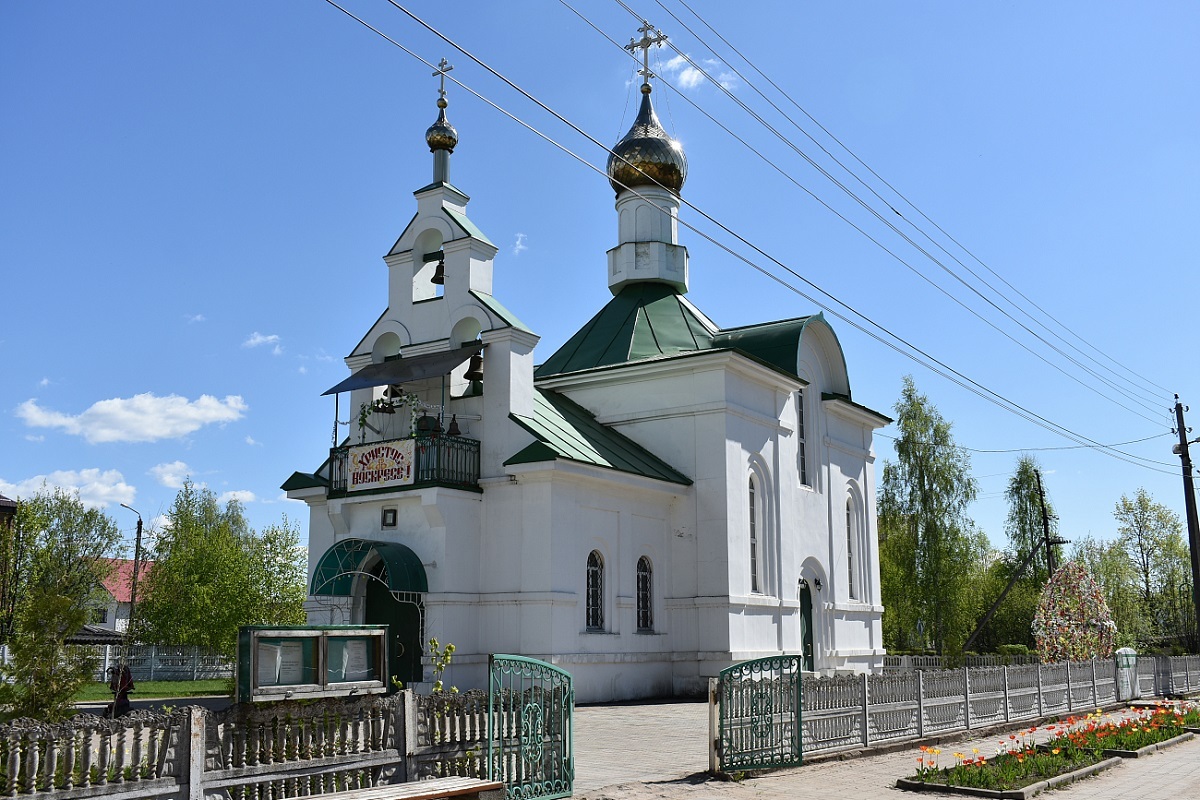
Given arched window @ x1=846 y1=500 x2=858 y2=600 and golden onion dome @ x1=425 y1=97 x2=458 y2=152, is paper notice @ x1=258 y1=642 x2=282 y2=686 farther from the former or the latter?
arched window @ x1=846 y1=500 x2=858 y2=600

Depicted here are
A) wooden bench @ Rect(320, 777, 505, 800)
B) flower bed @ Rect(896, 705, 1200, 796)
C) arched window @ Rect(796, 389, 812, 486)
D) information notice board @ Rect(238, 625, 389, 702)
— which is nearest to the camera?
wooden bench @ Rect(320, 777, 505, 800)

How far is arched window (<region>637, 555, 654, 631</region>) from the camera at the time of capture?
21.2m

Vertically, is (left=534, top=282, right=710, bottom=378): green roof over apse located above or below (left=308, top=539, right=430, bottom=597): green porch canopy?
above

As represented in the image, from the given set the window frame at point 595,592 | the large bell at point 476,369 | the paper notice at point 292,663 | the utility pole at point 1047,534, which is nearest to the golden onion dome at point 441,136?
the large bell at point 476,369

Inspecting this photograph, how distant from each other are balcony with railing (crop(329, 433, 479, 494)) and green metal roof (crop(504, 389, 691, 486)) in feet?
3.51

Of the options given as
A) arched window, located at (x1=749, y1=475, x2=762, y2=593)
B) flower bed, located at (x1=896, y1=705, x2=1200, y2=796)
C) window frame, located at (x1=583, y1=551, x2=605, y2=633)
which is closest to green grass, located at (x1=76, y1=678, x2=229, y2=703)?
window frame, located at (x1=583, y1=551, x2=605, y2=633)

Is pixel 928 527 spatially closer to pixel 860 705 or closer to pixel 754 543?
pixel 754 543

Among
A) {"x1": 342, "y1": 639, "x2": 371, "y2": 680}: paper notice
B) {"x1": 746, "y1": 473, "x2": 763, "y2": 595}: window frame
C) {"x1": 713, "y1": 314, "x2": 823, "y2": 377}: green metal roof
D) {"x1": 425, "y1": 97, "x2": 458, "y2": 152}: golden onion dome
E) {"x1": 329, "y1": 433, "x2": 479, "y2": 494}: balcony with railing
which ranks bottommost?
{"x1": 342, "y1": 639, "x2": 371, "y2": 680}: paper notice

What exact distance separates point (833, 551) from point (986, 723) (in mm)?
9339

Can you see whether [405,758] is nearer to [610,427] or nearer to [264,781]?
[264,781]

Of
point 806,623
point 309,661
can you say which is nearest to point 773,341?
point 806,623

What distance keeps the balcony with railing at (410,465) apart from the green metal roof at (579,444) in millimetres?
1071

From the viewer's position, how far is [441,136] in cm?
2205

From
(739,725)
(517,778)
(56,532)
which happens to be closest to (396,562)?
(739,725)
